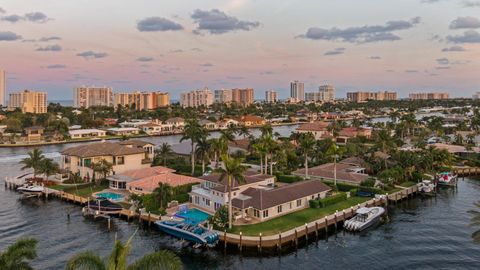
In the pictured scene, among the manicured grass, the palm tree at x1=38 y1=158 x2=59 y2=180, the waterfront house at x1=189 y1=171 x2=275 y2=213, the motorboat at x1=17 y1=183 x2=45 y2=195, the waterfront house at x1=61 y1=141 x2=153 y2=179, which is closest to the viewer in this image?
the waterfront house at x1=189 y1=171 x2=275 y2=213

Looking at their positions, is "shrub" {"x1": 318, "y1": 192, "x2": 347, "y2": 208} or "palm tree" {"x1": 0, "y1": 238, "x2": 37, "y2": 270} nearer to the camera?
"palm tree" {"x1": 0, "y1": 238, "x2": 37, "y2": 270}

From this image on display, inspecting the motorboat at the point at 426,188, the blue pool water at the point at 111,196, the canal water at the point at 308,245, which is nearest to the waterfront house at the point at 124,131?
the canal water at the point at 308,245

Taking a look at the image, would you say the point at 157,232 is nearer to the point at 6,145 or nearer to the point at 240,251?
the point at 240,251

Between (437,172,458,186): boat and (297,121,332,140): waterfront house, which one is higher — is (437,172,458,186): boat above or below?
below

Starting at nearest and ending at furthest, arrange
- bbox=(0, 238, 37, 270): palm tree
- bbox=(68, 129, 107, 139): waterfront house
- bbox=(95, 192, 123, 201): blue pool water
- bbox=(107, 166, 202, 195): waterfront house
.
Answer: bbox=(0, 238, 37, 270): palm tree
bbox=(95, 192, 123, 201): blue pool water
bbox=(107, 166, 202, 195): waterfront house
bbox=(68, 129, 107, 139): waterfront house

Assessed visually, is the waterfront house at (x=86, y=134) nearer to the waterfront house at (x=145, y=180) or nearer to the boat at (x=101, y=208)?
the waterfront house at (x=145, y=180)

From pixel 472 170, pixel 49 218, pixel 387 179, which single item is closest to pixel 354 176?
pixel 387 179

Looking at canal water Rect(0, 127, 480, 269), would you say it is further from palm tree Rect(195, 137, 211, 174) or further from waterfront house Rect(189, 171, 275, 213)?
palm tree Rect(195, 137, 211, 174)

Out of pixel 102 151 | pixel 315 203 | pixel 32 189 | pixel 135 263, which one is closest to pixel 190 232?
pixel 315 203

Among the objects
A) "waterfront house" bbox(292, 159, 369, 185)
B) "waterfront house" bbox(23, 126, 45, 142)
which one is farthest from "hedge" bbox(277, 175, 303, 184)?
"waterfront house" bbox(23, 126, 45, 142)
